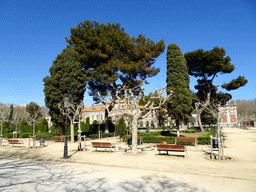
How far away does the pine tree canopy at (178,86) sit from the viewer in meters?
24.4

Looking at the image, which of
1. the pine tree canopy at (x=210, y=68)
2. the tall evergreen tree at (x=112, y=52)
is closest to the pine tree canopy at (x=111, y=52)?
the tall evergreen tree at (x=112, y=52)

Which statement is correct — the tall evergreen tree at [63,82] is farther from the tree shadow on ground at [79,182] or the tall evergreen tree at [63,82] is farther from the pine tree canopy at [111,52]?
the tree shadow on ground at [79,182]

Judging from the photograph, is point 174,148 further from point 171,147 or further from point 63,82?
point 63,82

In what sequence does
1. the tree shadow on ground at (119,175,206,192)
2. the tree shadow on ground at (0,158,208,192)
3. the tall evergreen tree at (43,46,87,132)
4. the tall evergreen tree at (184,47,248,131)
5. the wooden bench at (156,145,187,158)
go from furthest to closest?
1. the tall evergreen tree at (184,47,248,131)
2. the tall evergreen tree at (43,46,87,132)
3. the wooden bench at (156,145,187,158)
4. the tree shadow on ground at (0,158,208,192)
5. the tree shadow on ground at (119,175,206,192)

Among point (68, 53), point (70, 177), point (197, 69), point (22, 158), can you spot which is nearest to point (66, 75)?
point (68, 53)

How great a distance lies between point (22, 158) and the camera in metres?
12.1

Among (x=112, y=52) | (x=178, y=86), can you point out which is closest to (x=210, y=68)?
(x=178, y=86)

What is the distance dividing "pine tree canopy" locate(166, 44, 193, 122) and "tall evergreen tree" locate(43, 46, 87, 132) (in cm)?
1252

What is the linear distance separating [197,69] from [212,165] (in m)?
31.9

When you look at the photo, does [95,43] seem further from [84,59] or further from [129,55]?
[129,55]

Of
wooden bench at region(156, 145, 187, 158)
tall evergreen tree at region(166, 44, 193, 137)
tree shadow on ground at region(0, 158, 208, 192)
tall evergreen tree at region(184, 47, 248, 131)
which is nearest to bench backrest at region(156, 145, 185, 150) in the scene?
wooden bench at region(156, 145, 187, 158)

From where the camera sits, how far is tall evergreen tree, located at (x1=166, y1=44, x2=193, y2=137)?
24.4 m

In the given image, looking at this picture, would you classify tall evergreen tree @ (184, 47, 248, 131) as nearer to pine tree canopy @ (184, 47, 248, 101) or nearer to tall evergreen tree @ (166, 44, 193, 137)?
pine tree canopy @ (184, 47, 248, 101)

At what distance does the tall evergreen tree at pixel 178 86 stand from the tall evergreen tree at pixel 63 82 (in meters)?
12.5
